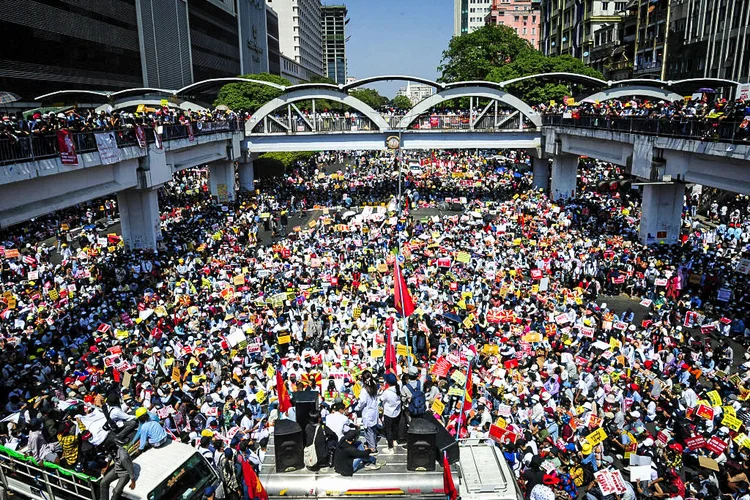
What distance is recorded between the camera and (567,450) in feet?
35.0

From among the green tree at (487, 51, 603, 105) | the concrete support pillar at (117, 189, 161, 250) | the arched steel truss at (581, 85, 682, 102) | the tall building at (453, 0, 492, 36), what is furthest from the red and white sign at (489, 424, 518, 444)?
the tall building at (453, 0, 492, 36)

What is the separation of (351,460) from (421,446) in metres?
0.95

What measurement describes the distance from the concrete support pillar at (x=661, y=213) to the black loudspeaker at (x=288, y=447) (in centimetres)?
2341

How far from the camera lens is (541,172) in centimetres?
4144

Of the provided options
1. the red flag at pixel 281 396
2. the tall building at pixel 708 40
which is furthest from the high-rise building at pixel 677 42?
the red flag at pixel 281 396

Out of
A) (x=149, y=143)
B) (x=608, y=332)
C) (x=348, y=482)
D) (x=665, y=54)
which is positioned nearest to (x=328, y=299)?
(x=608, y=332)

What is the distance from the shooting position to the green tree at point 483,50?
67.8 m

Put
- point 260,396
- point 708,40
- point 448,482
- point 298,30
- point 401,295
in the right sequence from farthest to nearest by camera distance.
A: 1. point 298,30
2. point 708,40
3. point 401,295
4. point 260,396
5. point 448,482

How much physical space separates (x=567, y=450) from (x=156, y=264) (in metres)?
18.0

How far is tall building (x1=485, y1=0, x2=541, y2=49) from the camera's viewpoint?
5276 inches

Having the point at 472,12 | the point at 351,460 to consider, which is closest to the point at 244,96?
the point at 351,460

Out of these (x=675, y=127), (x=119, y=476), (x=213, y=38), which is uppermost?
(x=213, y=38)

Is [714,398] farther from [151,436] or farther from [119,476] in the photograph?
[119,476]

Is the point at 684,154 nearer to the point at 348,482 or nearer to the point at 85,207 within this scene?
the point at 348,482
